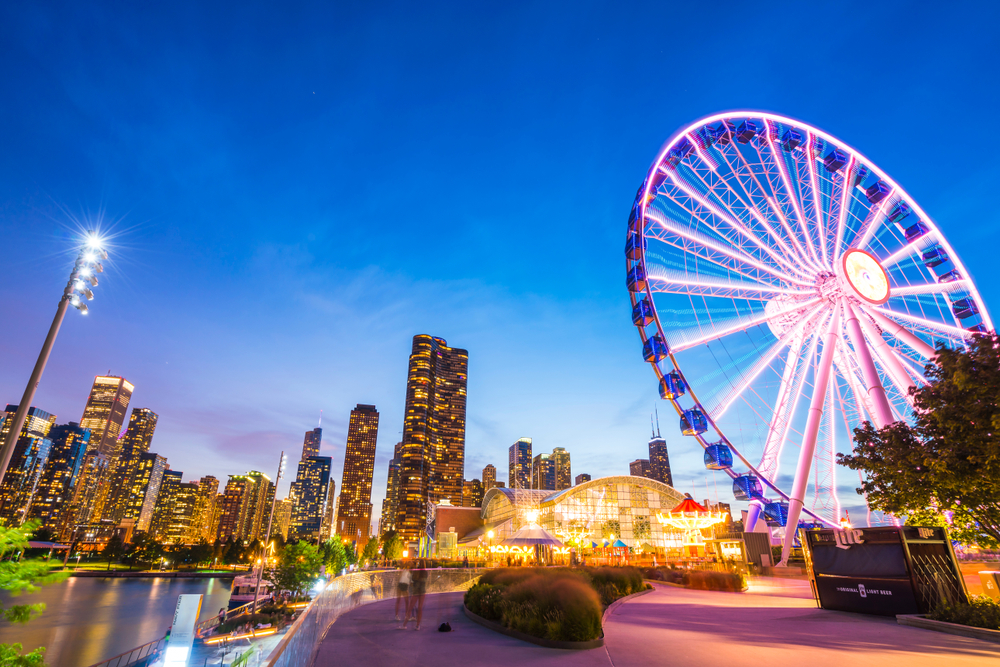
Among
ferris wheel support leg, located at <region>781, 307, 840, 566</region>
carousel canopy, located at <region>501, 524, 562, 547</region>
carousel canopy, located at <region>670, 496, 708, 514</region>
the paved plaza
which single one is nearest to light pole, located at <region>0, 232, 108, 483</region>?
the paved plaza

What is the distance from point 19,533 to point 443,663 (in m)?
7.33

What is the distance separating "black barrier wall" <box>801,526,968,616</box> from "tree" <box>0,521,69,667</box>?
18.2m

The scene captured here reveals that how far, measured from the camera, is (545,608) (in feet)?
39.4

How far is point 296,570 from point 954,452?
44033mm

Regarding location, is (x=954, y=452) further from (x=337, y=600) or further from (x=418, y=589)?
(x=337, y=600)

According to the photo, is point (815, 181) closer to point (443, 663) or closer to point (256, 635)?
point (443, 663)

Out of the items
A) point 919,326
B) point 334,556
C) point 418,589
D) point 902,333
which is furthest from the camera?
point 334,556

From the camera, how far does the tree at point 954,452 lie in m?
11.5

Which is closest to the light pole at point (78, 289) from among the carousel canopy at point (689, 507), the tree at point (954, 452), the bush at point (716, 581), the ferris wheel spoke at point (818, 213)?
the tree at point (954, 452)

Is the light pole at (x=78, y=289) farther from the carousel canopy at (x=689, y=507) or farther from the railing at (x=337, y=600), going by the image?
the carousel canopy at (x=689, y=507)

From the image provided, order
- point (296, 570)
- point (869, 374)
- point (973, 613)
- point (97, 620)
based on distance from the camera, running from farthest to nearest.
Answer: point (97, 620)
point (296, 570)
point (869, 374)
point (973, 613)

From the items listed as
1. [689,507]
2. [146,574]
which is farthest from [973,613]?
[146,574]

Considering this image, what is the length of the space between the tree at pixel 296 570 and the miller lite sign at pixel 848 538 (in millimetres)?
40217

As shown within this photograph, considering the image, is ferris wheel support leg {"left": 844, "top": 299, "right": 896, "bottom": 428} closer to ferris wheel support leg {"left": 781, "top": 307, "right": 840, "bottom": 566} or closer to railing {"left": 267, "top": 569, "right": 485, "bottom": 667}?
ferris wheel support leg {"left": 781, "top": 307, "right": 840, "bottom": 566}
